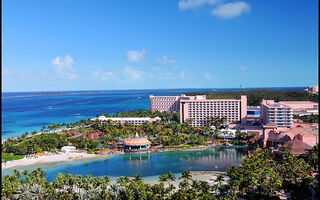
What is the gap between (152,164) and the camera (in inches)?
1559

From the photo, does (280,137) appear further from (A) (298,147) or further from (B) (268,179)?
(B) (268,179)

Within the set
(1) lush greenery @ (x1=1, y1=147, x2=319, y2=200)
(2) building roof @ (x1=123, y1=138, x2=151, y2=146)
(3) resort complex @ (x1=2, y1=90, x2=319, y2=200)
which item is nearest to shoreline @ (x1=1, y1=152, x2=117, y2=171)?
(3) resort complex @ (x1=2, y1=90, x2=319, y2=200)

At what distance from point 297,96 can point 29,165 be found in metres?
93.4

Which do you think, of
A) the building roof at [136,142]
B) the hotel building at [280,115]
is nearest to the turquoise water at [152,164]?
the building roof at [136,142]

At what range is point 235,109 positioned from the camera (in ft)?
228

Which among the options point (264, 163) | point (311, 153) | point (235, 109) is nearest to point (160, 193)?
point (264, 163)

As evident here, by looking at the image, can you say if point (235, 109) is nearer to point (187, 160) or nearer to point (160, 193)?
point (187, 160)

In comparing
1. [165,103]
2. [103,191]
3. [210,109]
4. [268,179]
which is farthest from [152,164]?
[165,103]

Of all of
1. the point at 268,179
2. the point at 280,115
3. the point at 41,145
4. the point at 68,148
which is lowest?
the point at 68,148

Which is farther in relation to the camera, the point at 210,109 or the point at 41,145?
the point at 210,109

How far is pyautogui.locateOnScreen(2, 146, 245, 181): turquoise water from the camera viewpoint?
3628 centimetres

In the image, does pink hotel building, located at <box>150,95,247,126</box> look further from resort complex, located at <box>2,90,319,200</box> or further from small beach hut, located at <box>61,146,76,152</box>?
small beach hut, located at <box>61,146,76,152</box>

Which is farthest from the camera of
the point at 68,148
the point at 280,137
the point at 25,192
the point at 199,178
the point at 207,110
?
the point at 207,110

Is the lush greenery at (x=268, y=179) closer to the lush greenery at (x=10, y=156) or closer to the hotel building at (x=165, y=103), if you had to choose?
the lush greenery at (x=10, y=156)
